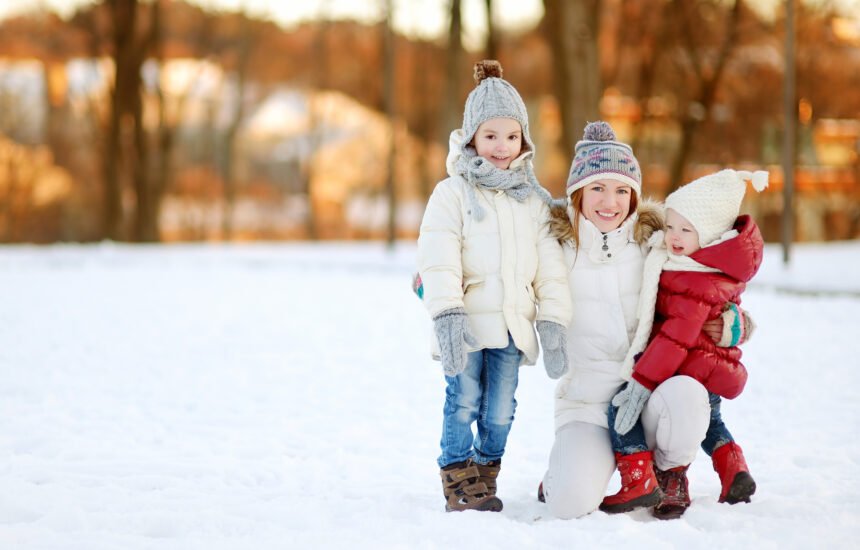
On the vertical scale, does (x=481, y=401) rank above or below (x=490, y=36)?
below

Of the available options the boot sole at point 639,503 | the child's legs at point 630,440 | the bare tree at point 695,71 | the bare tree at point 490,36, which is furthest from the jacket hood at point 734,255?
the bare tree at point 695,71

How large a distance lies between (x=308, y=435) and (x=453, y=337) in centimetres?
213

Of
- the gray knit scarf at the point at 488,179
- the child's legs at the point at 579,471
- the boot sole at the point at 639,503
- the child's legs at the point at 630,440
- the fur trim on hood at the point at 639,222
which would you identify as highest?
the gray knit scarf at the point at 488,179

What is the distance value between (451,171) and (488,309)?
25.4 inches

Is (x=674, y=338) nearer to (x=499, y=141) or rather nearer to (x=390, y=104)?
(x=499, y=141)

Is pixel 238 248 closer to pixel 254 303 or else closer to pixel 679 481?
pixel 254 303

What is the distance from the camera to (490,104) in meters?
4.14

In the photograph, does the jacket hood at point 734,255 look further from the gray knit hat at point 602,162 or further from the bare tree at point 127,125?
the bare tree at point 127,125

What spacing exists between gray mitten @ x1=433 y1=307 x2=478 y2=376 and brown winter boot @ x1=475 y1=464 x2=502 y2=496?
56 cm

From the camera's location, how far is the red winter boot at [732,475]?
411 centimetres

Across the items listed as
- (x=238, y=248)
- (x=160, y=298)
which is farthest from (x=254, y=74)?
(x=160, y=298)

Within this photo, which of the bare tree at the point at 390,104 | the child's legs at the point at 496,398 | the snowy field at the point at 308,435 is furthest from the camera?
the bare tree at the point at 390,104

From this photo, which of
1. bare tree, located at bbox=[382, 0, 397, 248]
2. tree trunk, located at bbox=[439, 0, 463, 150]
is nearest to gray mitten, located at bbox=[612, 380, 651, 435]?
tree trunk, located at bbox=[439, 0, 463, 150]

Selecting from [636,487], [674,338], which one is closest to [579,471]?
[636,487]
